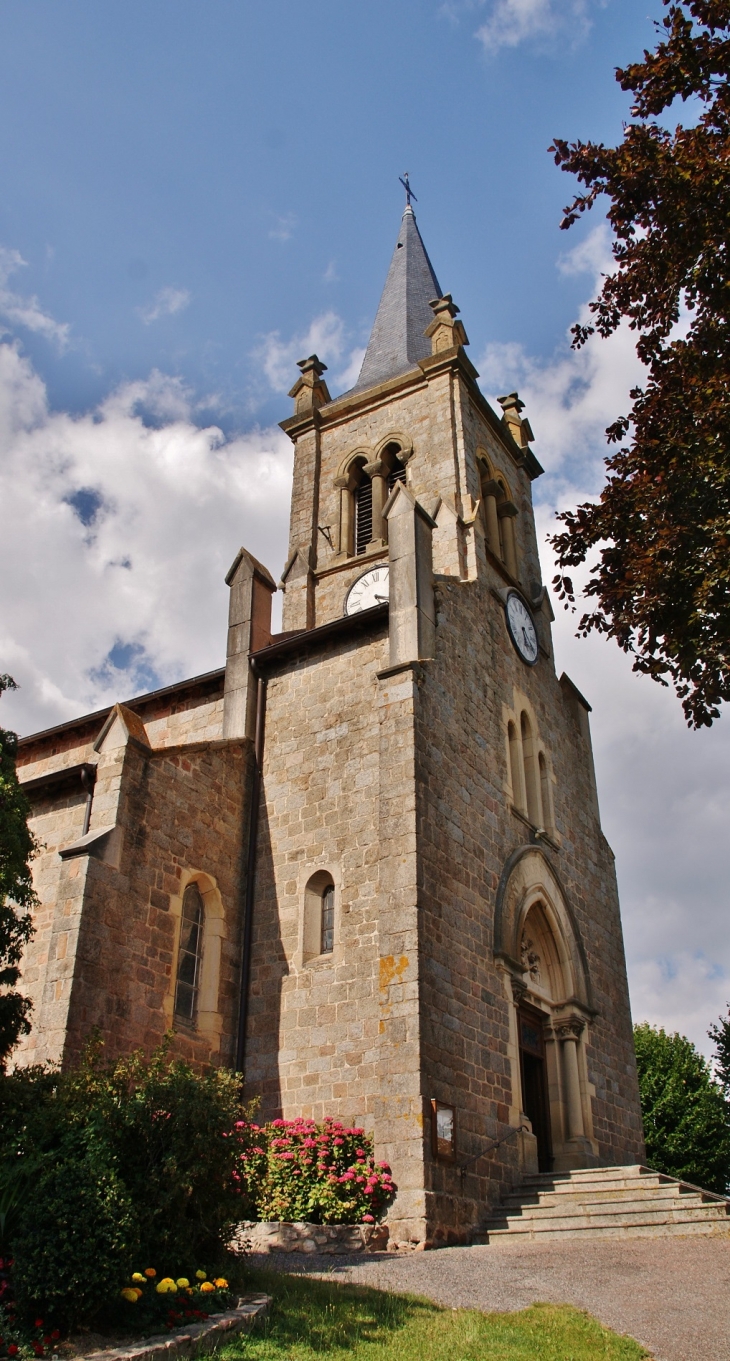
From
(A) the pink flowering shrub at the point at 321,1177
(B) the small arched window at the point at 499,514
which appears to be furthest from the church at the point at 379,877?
(B) the small arched window at the point at 499,514

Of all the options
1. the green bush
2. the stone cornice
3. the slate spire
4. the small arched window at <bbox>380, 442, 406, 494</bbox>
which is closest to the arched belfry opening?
the stone cornice

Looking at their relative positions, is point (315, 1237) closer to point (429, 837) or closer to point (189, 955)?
point (189, 955)

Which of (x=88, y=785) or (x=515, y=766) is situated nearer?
(x=88, y=785)

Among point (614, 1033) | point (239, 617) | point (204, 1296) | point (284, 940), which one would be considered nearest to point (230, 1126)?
point (204, 1296)

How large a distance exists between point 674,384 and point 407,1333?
331 inches

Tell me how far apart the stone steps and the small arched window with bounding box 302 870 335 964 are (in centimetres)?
405

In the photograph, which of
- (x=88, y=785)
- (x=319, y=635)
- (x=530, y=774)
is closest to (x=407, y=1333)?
(x=88, y=785)

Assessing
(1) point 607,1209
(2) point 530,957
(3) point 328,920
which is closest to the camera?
(1) point 607,1209

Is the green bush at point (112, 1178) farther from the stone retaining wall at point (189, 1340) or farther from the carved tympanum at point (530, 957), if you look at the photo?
the carved tympanum at point (530, 957)

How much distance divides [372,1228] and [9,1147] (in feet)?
16.1

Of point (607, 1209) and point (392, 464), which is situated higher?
point (392, 464)

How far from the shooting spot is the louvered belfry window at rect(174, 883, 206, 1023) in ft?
48.8

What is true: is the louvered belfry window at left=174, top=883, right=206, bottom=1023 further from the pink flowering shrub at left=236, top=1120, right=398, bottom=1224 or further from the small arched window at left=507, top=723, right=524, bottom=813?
the small arched window at left=507, top=723, right=524, bottom=813

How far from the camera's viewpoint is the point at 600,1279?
384 inches
